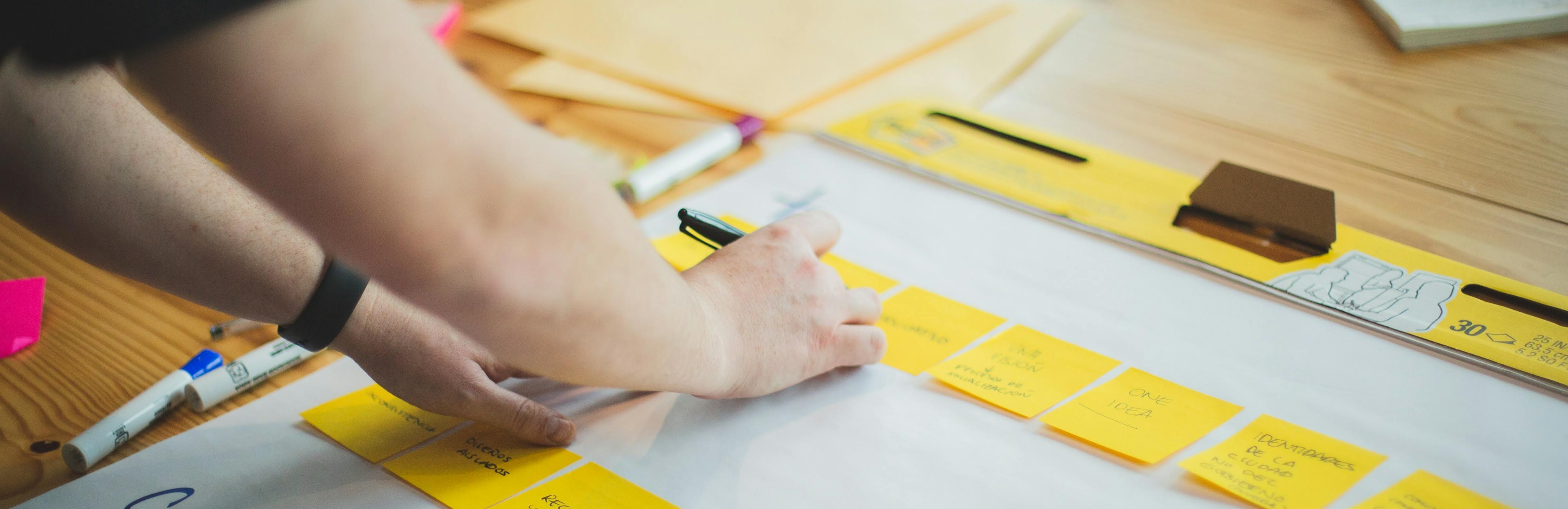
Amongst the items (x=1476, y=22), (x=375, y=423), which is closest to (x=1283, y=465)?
(x=375, y=423)

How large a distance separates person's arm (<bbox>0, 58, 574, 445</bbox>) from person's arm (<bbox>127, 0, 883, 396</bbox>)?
0.18 meters

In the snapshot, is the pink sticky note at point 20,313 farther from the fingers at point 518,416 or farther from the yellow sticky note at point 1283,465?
the yellow sticky note at point 1283,465

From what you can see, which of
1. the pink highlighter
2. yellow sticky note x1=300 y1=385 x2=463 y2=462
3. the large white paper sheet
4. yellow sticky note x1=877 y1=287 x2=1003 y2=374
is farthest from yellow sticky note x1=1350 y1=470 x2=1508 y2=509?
the pink highlighter

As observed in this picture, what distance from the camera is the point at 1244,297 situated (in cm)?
62

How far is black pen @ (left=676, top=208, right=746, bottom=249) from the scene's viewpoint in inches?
25.6

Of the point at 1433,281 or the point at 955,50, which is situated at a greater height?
the point at 955,50

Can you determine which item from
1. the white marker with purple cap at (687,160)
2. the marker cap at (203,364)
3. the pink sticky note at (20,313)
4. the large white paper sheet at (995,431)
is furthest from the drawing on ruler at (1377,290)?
the pink sticky note at (20,313)

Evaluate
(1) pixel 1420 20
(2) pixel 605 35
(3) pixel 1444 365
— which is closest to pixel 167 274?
(2) pixel 605 35

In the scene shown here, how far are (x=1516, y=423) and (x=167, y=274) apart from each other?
0.80 meters

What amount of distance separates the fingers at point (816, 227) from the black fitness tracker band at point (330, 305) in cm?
28

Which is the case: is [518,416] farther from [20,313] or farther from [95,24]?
[20,313]

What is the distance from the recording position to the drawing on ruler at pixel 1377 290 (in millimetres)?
580

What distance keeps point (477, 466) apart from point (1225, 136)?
2.41 feet

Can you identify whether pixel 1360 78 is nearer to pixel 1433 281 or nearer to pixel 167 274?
pixel 1433 281
